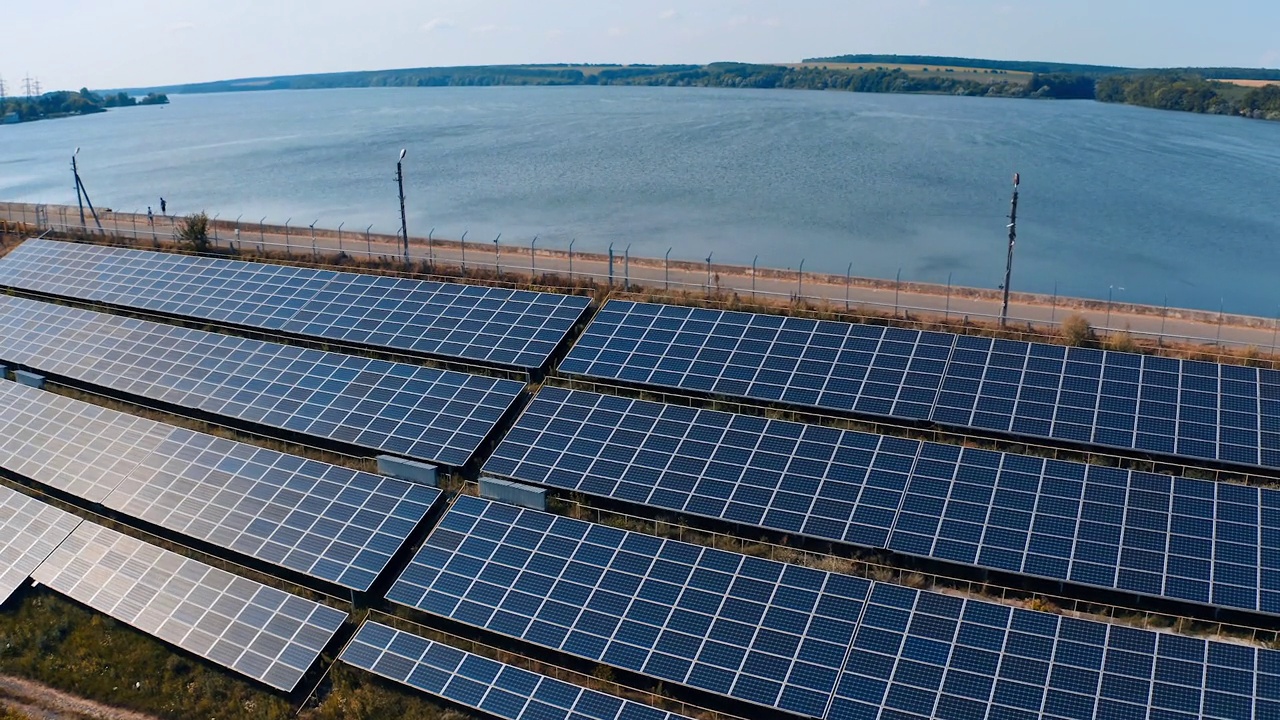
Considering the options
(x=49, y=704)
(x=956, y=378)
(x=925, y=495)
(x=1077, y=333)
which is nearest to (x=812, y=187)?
(x=1077, y=333)

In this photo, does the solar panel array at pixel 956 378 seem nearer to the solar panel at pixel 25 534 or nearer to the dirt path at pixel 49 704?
the dirt path at pixel 49 704

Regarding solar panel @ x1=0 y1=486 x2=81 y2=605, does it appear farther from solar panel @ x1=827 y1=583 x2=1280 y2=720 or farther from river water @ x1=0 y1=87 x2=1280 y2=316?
river water @ x1=0 y1=87 x2=1280 y2=316

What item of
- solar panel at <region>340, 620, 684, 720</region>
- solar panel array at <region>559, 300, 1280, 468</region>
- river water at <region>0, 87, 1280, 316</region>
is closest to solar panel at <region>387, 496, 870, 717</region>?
solar panel at <region>340, 620, 684, 720</region>

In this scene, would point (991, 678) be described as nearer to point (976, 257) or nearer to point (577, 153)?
point (976, 257)

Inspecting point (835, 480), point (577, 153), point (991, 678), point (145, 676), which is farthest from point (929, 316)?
point (577, 153)

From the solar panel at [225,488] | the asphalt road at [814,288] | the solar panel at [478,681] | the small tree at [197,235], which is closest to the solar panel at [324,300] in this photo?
the small tree at [197,235]

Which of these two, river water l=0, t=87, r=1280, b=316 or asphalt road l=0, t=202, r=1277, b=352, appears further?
river water l=0, t=87, r=1280, b=316
